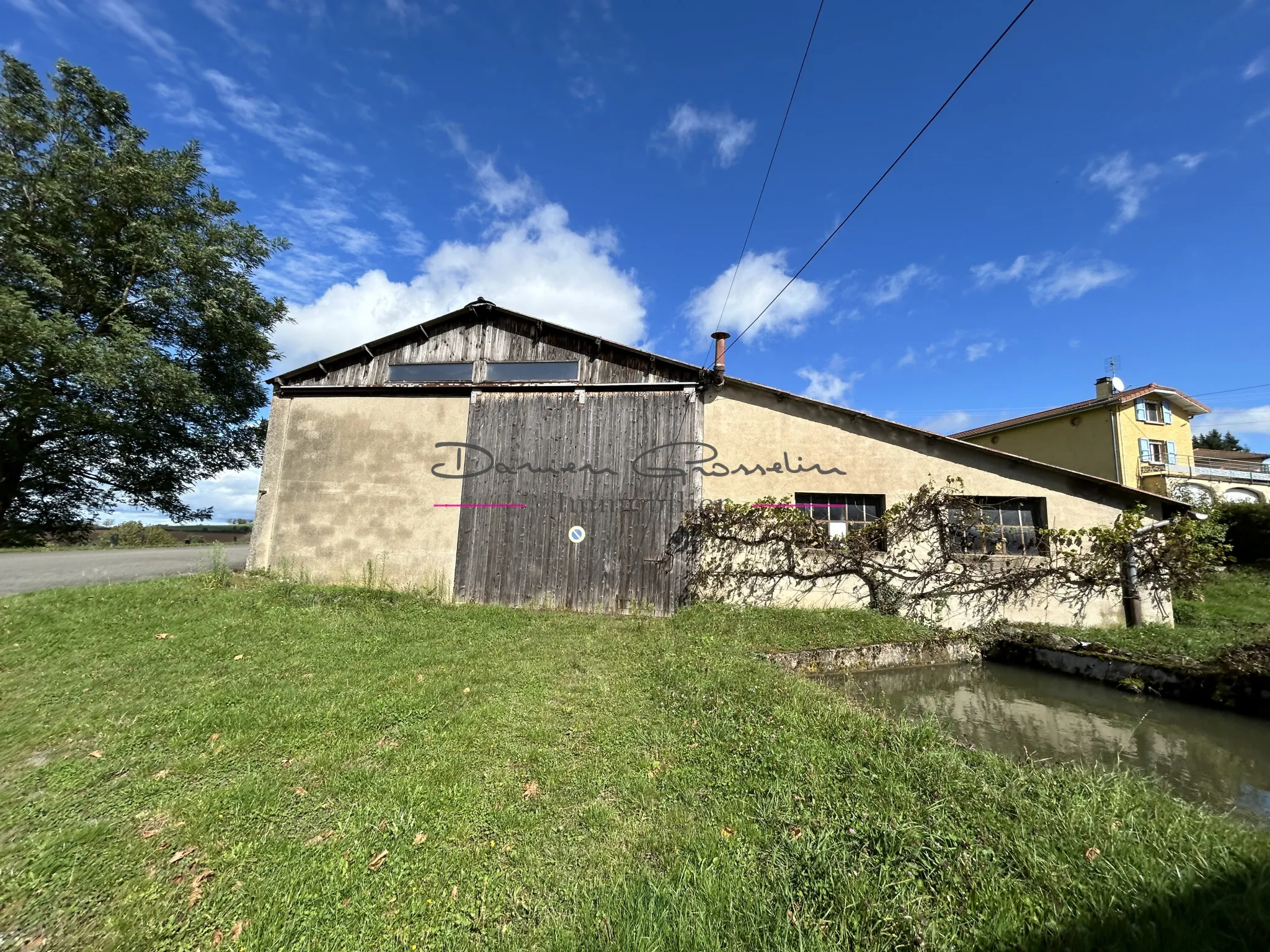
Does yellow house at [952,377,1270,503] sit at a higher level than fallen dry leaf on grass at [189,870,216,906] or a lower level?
higher

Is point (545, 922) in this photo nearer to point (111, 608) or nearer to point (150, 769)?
point (150, 769)

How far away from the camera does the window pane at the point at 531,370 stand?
30.6 feet

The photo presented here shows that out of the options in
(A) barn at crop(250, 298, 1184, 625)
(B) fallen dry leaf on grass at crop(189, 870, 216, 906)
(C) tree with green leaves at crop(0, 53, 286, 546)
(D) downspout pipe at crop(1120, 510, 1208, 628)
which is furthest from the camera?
(C) tree with green leaves at crop(0, 53, 286, 546)

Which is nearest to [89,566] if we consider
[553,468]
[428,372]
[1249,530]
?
[428,372]

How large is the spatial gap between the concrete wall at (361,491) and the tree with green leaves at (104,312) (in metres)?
7.01

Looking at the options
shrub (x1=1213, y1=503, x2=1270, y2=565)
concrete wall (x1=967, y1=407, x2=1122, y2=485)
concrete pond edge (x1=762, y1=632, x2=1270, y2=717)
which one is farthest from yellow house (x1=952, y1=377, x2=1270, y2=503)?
concrete pond edge (x1=762, y1=632, x2=1270, y2=717)

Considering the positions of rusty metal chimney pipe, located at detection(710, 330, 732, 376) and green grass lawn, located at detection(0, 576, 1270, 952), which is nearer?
green grass lawn, located at detection(0, 576, 1270, 952)

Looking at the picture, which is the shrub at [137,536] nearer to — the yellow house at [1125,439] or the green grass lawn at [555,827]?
the green grass lawn at [555,827]

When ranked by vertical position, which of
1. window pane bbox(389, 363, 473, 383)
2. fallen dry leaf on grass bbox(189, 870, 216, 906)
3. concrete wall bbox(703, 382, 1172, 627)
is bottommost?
fallen dry leaf on grass bbox(189, 870, 216, 906)

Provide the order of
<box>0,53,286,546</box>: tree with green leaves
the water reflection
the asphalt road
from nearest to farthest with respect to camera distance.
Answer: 1. the water reflection
2. the asphalt road
3. <box>0,53,286,546</box>: tree with green leaves

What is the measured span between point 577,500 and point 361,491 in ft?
14.5

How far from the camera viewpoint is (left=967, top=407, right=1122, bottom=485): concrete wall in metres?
18.1

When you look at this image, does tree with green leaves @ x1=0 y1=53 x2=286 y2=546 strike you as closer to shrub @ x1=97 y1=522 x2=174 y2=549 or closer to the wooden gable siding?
shrub @ x1=97 y1=522 x2=174 y2=549

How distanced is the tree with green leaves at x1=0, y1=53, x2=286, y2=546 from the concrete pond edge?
17731mm
